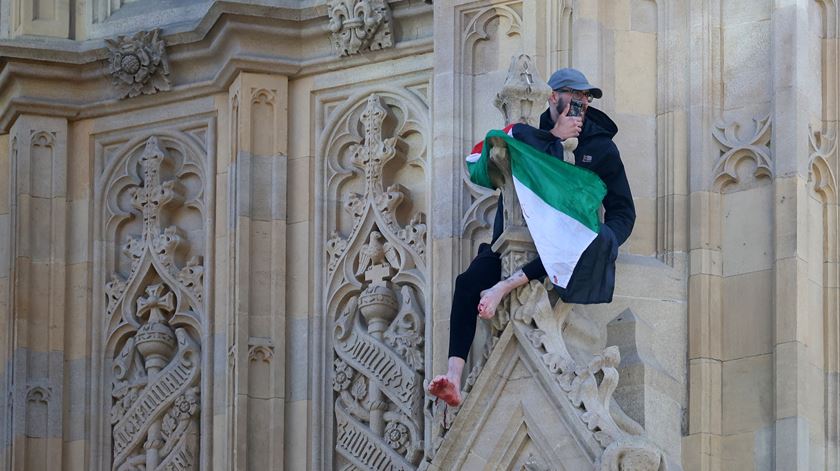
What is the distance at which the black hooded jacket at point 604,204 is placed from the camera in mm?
16469

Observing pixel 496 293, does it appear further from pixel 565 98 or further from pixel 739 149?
pixel 739 149

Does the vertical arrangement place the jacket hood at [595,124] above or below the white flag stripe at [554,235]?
above

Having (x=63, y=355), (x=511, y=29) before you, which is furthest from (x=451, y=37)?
(x=63, y=355)

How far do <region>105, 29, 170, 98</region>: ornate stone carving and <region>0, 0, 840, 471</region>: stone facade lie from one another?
0.05 ft

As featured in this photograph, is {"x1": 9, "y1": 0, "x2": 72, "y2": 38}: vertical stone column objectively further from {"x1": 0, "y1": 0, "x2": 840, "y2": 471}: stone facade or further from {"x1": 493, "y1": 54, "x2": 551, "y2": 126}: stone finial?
{"x1": 493, "y1": 54, "x2": 551, "y2": 126}: stone finial

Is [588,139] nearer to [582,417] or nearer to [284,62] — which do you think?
[582,417]

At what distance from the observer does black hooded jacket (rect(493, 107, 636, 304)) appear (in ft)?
54.0

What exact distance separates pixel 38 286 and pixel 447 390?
4.28 meters

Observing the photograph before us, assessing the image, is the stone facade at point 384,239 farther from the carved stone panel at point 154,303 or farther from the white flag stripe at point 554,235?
the white flag stripe at point 554,235

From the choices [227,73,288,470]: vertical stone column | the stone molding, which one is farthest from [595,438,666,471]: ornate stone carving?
the stone molding

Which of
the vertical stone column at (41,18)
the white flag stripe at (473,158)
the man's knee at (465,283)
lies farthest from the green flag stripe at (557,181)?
the vertical stone column at (41,18)

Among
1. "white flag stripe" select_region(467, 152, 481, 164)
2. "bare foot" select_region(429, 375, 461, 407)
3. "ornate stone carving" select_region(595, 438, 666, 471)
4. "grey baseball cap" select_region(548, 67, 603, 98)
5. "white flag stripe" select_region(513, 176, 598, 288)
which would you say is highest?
"grey baseball cap" select_region(548, 67, 603, 98)

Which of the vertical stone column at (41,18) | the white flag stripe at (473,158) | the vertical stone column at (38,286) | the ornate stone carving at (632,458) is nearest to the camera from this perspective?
the ornate stone carving at (632,458)

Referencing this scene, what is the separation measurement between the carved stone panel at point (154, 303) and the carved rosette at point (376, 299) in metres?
0.95
